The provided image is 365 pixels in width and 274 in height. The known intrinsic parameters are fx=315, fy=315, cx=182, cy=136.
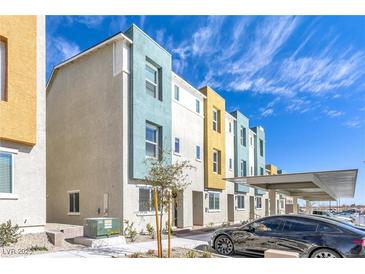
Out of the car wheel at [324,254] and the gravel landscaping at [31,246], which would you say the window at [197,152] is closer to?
the gravel landscaping at [31,246]

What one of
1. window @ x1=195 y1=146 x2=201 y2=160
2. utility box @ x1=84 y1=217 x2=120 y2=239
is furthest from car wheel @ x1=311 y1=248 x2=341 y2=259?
window @ x1=195 y1=146 x2=201 y2=160

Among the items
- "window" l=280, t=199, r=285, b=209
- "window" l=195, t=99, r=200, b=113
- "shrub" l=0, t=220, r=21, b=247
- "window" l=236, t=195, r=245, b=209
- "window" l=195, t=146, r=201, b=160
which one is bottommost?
"window" l=280, t=199, r=285, b=209

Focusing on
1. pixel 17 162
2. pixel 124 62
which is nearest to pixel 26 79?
pixel 17 162

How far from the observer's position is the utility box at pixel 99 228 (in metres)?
12.3

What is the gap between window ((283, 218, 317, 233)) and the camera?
944 centimetres

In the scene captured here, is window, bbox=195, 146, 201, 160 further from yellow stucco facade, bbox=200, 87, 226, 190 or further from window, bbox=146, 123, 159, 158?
window, bbox=146, 123, 159, 158

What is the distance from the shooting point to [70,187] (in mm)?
17359

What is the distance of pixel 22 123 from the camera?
11.4 metres

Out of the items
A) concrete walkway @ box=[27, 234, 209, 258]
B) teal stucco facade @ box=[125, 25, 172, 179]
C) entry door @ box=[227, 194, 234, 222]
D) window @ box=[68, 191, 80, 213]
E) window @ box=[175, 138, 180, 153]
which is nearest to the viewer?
concrete walkway @ box=[27, 234, 209, 258]

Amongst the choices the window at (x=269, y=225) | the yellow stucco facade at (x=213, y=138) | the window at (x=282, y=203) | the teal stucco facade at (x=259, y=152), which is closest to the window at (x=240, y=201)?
the yellow stucco facade at (x=213, y=138)

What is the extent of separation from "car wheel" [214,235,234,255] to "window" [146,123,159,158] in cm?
708

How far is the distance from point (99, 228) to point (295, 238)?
726 cm

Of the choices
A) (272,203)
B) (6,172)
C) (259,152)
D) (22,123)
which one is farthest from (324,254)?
(259,152)

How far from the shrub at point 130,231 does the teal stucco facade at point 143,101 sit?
220 centimetres
